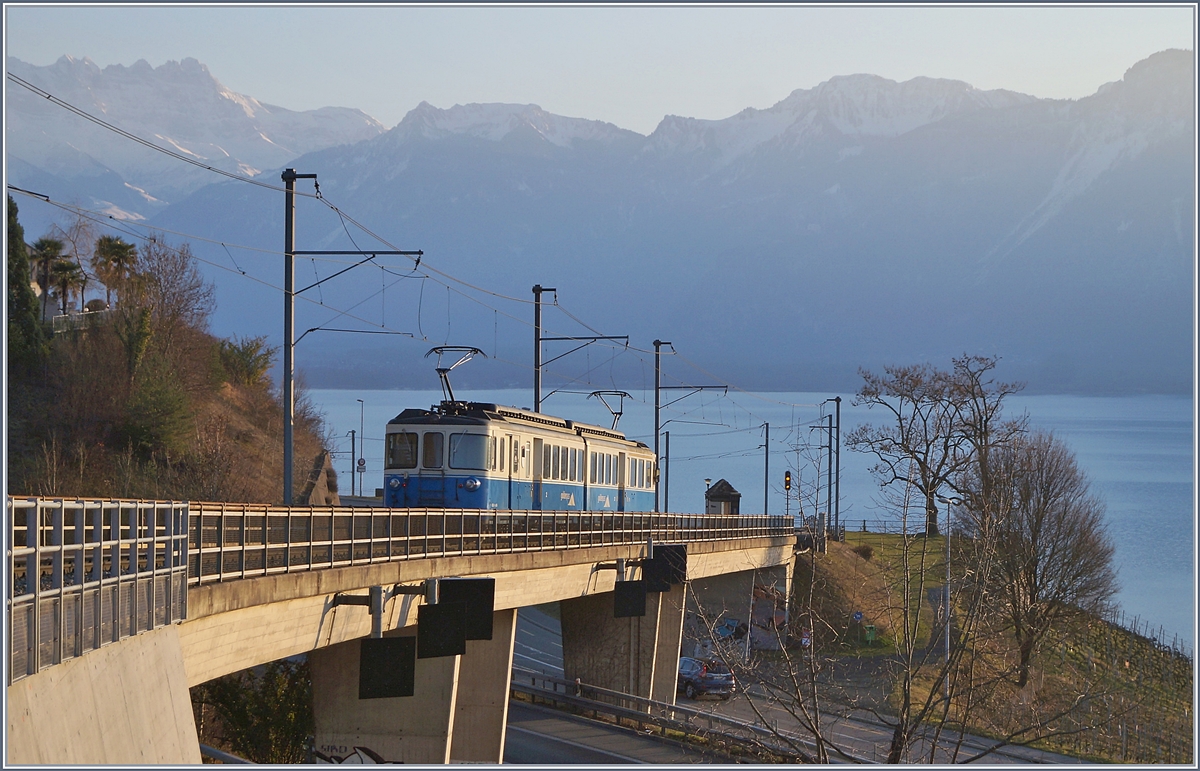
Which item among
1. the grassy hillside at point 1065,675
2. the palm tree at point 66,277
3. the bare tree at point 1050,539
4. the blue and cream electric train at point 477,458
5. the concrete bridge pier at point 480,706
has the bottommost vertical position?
the grassy hillside at point 1065,675

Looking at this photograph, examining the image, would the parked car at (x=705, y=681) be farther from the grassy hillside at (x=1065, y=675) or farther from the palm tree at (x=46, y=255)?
the palm tree at (x=46, y=255)

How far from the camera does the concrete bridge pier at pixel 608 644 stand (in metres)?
41.2

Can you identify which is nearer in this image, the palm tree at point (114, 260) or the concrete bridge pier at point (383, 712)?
the concrete bridge pier at point (383, 712)

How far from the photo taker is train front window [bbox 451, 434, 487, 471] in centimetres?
3164

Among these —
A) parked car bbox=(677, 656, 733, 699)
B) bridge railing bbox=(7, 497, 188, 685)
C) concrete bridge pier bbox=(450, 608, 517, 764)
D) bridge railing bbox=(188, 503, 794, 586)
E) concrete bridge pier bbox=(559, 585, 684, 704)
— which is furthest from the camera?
parked car bbox=(677, 656, 733, 699)

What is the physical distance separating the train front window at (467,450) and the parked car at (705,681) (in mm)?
18082

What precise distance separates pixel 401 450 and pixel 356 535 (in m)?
10.5

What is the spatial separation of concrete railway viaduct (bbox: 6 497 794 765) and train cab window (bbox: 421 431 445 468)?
295 centimetres

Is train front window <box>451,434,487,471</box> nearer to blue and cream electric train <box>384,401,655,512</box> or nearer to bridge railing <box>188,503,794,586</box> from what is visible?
blue and cream electric train <box>384,401,655,512</box>

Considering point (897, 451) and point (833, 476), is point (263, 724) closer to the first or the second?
point (897, 451)

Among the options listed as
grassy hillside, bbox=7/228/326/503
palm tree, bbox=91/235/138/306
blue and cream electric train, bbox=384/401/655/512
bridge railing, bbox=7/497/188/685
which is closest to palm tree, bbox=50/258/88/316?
palm tree, bbox=91/235/138/306

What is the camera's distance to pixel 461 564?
84.9 feet

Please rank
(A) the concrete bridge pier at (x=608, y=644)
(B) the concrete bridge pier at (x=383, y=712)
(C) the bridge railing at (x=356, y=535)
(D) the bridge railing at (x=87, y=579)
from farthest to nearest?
(A) the concrete bridge pier at (x=608, y=644) → (B) the concrete bridge pier at (x=383, y=712) → (C) the bridge railing at (x=356, y=535) → (D) the bridge railing at (x=87, y=579)

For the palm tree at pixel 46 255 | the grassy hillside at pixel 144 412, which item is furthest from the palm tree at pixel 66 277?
the grassy hillside at pixel 144 412
